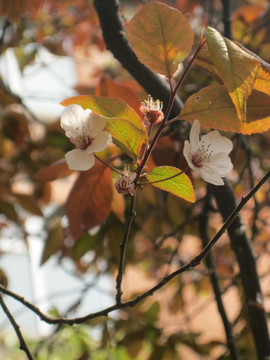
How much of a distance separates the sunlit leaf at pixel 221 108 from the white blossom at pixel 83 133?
65mm

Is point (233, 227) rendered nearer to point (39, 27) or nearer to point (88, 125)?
point (88, 125)

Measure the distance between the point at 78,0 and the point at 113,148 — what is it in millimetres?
1030

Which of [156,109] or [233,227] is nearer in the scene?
[156,109]

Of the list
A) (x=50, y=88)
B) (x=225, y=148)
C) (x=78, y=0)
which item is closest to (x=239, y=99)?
(x=225, y=148)

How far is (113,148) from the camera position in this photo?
21.9 inches

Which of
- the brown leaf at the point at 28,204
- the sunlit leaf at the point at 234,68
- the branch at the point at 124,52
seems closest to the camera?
the sunlit leaf at the point at 234,68

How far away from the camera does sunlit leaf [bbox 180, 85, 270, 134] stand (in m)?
0.32

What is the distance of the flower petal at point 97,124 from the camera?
317 millimetres

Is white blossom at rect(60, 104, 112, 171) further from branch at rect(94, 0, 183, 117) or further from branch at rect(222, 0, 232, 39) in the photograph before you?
branch at rect(222, 0, 232, 39)

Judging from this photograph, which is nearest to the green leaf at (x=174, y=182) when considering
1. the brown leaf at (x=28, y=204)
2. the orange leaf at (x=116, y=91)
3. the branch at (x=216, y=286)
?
the orange leaf at (x=116, y=91)

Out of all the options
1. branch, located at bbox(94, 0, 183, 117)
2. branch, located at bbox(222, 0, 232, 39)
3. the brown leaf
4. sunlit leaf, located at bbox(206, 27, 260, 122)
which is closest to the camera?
sunlit leaf, located at bbox(206, 27, 260, 122)

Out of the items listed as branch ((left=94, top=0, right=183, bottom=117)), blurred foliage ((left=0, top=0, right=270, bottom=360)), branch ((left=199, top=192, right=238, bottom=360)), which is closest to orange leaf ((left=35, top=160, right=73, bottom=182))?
blurred foliage ((left=0, top=0, right=270, bottom=360))

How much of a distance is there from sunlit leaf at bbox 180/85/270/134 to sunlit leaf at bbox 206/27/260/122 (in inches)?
1.5

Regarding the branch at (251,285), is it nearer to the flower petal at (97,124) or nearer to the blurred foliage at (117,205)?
the blurred foliage at (117,205)
